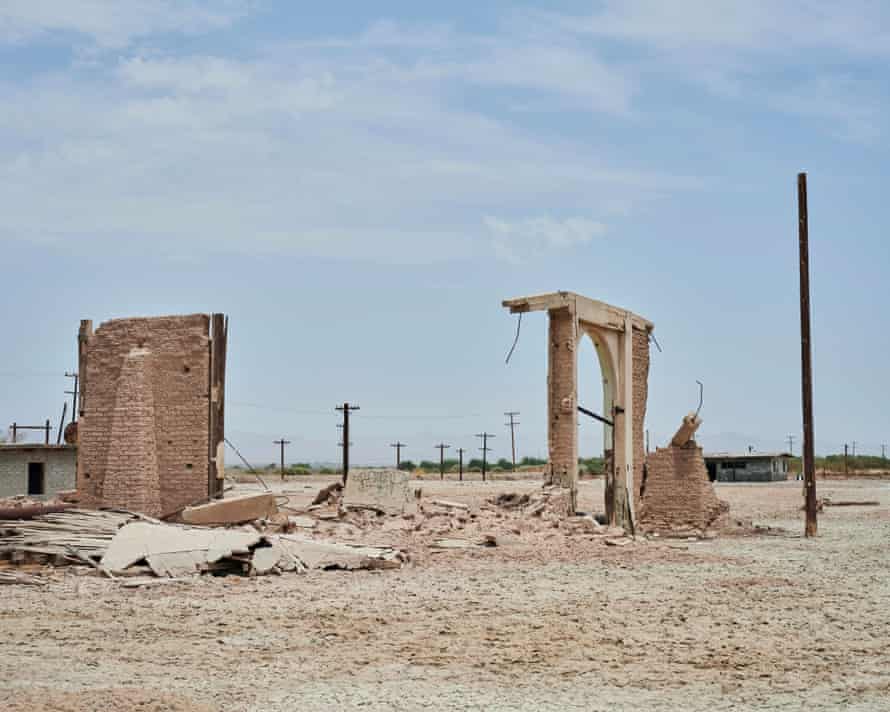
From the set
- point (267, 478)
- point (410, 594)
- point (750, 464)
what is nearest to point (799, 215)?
point (410, 594)

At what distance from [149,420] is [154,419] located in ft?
0.40

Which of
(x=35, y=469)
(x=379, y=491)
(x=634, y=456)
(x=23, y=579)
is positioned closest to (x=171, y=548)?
(x=23, y=579)

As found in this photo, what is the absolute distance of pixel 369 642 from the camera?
9.73 m

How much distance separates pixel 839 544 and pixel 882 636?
33.3ft

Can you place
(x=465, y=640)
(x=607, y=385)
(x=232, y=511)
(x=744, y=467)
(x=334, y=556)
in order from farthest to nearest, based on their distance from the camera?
1. (x=744, y=467)
2. (x=607, y=385)
3. (x=232, y=511)
4. (x=334, y=556)
5. (x=465, y=640)

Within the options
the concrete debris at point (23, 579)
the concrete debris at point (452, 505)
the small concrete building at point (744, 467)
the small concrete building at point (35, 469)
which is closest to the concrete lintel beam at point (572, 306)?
the concrete debris at point (452, 505)

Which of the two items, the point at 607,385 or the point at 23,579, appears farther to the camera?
the point at 607,385

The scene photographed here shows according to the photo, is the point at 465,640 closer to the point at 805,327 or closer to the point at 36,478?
the point at 805,327

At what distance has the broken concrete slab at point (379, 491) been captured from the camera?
19625 millimetres

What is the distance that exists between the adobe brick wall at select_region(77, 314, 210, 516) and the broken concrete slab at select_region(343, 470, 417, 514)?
107 inches

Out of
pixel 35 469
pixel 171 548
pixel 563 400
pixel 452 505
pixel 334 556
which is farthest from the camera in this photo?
pixel 35 469

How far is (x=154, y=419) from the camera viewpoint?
18.8 metres

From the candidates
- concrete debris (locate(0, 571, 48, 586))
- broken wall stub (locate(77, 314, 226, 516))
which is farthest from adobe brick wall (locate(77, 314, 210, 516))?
concrete debris (locate(0, 571, 48, 586))

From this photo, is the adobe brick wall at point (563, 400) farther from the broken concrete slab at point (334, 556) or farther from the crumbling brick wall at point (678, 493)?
the broken concrete slab at point (334, 556)
